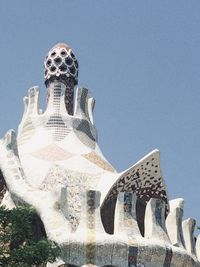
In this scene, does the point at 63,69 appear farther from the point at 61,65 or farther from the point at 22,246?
the point at 22,246

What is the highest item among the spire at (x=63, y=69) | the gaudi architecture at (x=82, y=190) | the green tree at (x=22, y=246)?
the spire at (x=63, y=69)

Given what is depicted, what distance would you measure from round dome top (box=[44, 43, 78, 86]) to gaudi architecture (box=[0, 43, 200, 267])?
3 cm

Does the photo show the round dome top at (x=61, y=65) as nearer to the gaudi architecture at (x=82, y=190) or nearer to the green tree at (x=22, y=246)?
the gaudi architecture at (x=82, y=190)

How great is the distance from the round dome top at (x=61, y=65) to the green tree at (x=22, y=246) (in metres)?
8.66

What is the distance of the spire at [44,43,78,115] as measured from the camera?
19797 mm

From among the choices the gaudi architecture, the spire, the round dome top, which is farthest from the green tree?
the round dome top

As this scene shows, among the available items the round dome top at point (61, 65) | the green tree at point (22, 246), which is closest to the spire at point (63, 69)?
the round dome top at point (61, 65)

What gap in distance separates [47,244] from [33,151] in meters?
6.90

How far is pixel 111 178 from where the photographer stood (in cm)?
1619

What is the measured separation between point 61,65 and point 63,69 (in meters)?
0.13

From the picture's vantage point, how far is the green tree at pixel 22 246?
10727mm

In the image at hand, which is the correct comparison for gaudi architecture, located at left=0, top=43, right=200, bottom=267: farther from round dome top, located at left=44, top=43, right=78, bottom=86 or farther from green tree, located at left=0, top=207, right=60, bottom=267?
green tree, located at left=0, top=207, right=60, bottom=267

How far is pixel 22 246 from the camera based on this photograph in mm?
11211

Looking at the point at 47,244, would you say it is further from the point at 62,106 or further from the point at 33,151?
the point at 62,106
